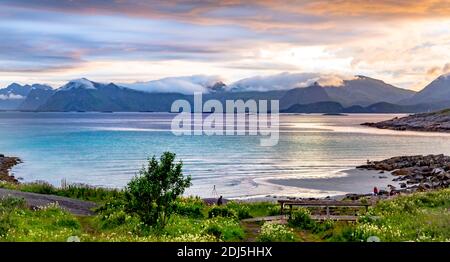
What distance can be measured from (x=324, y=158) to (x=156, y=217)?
7402 centimetres

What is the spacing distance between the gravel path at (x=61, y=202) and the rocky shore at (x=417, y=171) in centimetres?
3232

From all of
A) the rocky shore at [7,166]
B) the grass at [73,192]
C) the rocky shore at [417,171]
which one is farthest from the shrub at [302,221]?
the rocky shore at [7,166]

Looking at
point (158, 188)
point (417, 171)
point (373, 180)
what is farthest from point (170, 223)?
point (417, 171)

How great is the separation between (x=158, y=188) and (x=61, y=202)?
1099 cm

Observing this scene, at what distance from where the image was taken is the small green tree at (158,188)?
16.2 m

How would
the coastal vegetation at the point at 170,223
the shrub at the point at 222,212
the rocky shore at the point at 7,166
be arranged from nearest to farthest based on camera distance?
1. the coastal vegetation at the point at 170,223
2. the shrub at the point at 222,212
3. the rocky shore at the point at 7,166

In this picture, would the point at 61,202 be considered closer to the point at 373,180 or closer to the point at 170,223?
the point at 170,223

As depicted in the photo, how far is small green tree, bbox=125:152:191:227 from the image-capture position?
1616cm

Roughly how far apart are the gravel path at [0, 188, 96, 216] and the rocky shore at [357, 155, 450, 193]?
32325 mm

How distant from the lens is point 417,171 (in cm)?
6675

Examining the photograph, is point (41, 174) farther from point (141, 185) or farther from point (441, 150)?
point (441, 150)

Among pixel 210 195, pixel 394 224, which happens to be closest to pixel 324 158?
pixel 210 195

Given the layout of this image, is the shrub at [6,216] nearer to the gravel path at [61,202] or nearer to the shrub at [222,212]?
the gravel path at [61,202]

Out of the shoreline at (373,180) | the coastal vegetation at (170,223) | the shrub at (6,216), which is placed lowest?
the shoreline at (373,180)
